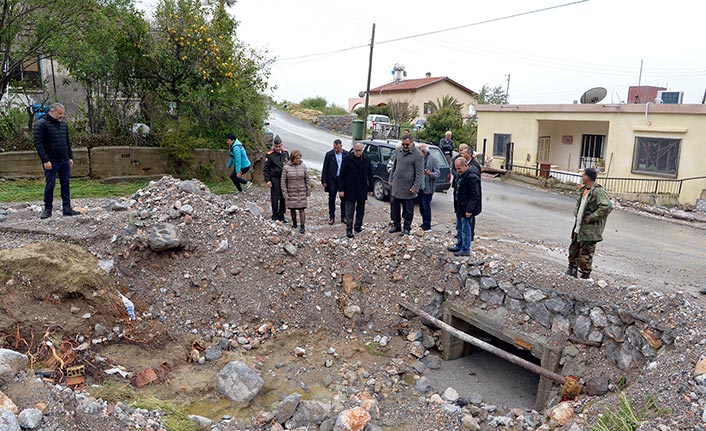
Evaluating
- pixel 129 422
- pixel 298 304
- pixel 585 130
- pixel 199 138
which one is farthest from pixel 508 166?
pixel 129 422

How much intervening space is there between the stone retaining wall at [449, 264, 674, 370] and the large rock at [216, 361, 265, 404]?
11.4 feet

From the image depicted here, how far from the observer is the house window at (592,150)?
831 inches

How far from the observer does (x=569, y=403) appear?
6.32 m

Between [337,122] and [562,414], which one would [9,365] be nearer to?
[562,414]

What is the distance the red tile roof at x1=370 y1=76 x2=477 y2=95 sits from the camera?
40219 mm

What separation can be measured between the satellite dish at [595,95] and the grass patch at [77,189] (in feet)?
46.7

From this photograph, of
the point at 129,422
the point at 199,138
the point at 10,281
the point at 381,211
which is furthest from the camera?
the point at 199,138

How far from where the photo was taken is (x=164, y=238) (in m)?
8.35

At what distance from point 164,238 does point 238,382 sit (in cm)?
291

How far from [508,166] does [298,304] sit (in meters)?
15.5

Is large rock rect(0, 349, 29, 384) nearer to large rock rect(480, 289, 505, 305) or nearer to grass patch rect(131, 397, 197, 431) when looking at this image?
grass patch rect(131, 397, 197, 431)

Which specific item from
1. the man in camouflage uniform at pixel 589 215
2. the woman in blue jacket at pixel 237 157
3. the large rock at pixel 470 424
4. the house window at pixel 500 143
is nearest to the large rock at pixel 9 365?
the large rock at pixel 470 424

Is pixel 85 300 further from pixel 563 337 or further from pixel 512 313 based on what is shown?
pixel 563 337

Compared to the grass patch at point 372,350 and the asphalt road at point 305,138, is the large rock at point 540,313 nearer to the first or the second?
the grass patch at point 372,350
